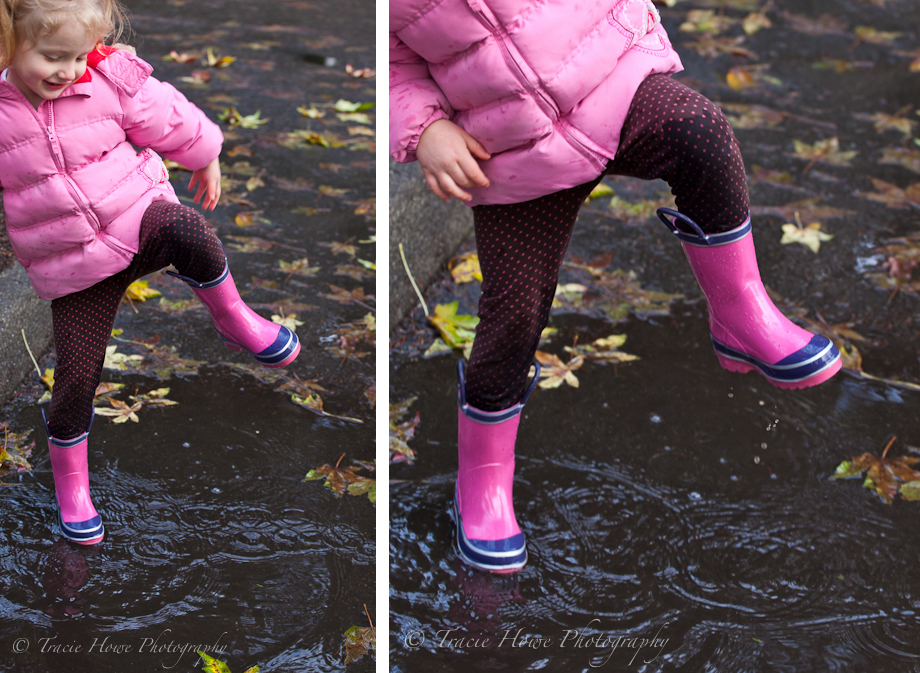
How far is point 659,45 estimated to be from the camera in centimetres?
122

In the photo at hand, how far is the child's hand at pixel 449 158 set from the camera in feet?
3.77

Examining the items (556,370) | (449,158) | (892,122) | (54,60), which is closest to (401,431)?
(556,370)

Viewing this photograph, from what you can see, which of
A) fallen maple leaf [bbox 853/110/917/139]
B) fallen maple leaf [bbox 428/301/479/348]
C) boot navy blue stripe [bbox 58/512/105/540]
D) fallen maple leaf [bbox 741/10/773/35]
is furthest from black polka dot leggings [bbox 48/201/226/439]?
fallen maple leaf [bbox 741/10/773/35]

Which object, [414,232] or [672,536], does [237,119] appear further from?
[672,536]

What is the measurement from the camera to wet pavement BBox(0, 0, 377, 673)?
120cm

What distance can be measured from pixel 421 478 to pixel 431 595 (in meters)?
0.30

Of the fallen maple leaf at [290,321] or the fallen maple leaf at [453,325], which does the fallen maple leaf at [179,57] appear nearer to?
the fallen maple leaf at [290,321]

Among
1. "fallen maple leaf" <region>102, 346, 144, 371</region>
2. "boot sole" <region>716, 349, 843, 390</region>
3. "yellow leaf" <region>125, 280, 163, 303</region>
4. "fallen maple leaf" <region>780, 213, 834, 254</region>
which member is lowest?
"fallen maple leaf" <region>780, 213, 834, 254</region>

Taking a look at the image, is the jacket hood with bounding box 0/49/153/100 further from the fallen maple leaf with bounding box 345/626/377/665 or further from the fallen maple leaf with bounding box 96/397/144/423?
the fallen maple leaf with bounding box 345/626/377/665

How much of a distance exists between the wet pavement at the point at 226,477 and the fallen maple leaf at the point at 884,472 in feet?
3.00

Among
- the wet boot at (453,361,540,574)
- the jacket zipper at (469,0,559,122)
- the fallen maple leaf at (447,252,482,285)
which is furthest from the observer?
the fallen maple leaf at (447,252,482,285)

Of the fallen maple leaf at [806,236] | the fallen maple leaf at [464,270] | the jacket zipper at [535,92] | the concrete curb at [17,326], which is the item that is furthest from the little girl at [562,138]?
the fallen maple leaf at [806,236]

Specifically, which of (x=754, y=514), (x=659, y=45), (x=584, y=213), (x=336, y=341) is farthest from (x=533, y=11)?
(x=584, y=213)

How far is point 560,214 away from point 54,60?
0.66 m
